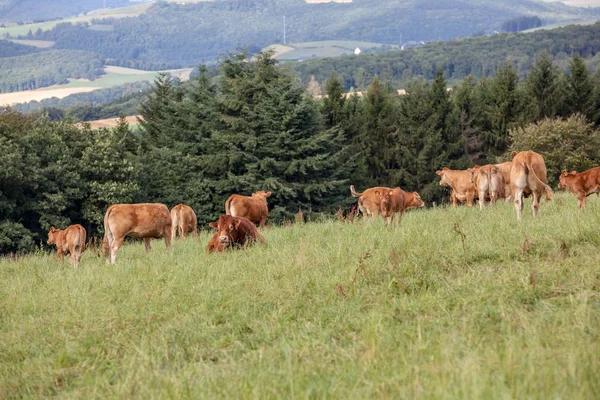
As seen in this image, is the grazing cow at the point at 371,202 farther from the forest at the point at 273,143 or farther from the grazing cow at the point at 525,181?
the forest at the point at 273,143

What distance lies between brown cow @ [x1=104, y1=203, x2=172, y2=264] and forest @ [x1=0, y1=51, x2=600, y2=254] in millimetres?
24020

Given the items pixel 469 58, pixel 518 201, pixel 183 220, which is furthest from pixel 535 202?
pixel 469 58

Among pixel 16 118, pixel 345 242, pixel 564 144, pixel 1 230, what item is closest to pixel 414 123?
pixel 564 144

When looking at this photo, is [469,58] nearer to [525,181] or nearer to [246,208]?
[246,208]

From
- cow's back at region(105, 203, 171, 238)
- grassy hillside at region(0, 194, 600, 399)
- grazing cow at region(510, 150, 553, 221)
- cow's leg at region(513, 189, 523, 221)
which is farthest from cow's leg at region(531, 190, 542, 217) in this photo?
cow's back at region(105, 203, 171, 238)

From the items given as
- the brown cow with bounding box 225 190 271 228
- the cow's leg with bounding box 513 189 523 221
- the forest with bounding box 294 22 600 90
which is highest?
the cow's leg with bounding box 513 189 523 221

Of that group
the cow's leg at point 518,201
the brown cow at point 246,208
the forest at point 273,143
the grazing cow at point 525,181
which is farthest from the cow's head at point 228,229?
the forest at point 273,143

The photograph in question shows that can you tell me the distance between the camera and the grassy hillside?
19.0 ft

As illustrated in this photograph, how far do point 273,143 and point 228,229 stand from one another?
37.1 meters

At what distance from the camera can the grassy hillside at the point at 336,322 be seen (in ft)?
19.0

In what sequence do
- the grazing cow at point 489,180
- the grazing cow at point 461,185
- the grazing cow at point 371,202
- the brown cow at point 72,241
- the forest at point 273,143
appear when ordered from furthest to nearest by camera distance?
the forest at point 273,143, the grazing cow at point 461,185, the grazing cow at point 489,180, the grazing cow at point 371,202, the brown cow at point 72,241

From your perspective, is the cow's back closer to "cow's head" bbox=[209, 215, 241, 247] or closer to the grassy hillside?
"cow's head" bbox=[209, 215, 241, 247]

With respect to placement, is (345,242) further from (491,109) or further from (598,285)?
(491,109)

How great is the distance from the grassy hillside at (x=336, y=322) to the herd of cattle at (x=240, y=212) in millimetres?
1921
